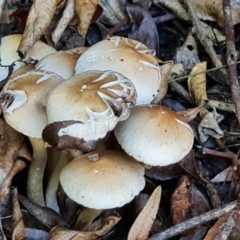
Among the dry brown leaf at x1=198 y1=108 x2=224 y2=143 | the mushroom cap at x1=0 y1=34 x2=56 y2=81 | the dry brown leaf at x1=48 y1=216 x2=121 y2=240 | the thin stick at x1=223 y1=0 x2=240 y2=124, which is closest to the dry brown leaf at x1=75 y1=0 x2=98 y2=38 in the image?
the mushroom cap at x1=0 y1=34 x2=56 y2=81

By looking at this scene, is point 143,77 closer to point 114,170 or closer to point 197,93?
point 114,170

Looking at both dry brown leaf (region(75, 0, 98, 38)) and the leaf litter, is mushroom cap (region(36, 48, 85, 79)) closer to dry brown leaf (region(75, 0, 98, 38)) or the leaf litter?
the leaf litter

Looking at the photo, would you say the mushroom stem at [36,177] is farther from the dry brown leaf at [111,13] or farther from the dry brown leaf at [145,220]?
the dry brown leaf at [111,13]

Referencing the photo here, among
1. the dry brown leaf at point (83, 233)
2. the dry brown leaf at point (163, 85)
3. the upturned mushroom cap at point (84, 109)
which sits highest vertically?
the upturned mushroom cap at point (84, 109)

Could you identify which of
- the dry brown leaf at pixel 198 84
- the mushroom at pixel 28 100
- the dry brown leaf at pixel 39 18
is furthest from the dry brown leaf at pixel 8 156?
the dry brown leaf at pixel 198 84

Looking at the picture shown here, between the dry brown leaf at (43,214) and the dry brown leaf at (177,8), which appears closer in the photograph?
the dry brown leaf at (43,214)

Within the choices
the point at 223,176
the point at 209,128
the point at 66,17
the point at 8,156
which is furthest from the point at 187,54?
the point at 8,156

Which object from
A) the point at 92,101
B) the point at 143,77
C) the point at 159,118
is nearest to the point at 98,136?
the point at 92,101
